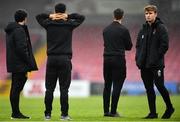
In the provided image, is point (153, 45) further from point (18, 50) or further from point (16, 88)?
point (16, 88)

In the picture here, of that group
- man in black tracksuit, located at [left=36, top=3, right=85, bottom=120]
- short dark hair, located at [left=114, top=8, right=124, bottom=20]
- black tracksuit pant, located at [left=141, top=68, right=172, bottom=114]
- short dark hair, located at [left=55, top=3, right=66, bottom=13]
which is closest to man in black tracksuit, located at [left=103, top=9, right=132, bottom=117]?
short dark hair, located at [left=114, top=8, right=124, bottom=20]

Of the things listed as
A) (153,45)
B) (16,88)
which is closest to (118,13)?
(153,45)

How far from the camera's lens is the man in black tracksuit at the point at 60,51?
1298 cm

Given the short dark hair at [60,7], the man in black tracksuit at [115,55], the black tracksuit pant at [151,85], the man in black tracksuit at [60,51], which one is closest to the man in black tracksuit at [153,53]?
the black tracksuit pant at [151,85]

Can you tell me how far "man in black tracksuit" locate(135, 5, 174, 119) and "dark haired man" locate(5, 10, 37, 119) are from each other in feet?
6.84

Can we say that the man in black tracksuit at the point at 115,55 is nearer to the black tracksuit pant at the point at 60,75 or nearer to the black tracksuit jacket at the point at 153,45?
the black tracksuit jacket at the point at 153,45

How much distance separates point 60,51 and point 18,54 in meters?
1.14

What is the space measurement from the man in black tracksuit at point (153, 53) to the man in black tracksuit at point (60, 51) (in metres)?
1.53

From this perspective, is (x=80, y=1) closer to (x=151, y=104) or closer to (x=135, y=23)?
(x=135, y=23)

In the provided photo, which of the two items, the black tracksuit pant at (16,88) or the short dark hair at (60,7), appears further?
the black tracksuit pant at (16,88)

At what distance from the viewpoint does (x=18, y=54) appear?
1374 centimetres

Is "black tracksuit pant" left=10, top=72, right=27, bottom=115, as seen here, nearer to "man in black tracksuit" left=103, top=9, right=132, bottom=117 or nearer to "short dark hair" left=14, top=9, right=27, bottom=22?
"short dark hair" left=14, top=9, right=27, bottom=22

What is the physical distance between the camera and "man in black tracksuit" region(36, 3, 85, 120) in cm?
1298

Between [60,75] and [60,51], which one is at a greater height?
[60,51]
